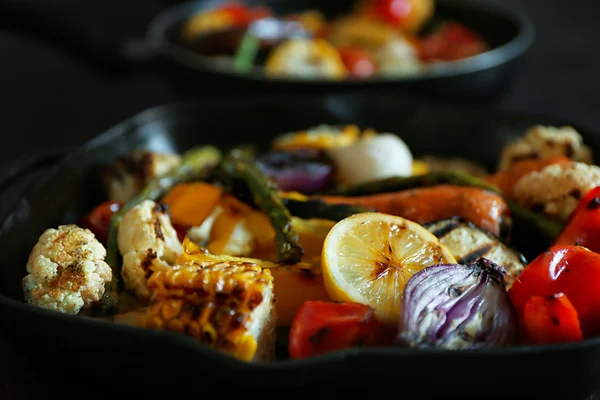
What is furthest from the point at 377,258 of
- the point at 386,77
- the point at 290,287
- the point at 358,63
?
the point at 358,63

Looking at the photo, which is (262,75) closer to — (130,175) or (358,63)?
(358,63)

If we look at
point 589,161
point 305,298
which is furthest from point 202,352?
point 589,161

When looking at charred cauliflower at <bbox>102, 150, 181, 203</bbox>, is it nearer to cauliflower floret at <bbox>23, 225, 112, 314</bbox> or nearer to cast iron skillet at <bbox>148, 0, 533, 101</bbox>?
cauliflower floret at <bbox>23, 225, 112, 314</bbox>

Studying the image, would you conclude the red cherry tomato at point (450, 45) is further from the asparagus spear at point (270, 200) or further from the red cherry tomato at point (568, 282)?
the red cherry tomato at point (568, 282)

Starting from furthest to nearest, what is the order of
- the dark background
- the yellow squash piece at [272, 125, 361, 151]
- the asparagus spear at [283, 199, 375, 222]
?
the dark background < the yellow squash piece at [272, 125, 361, 151] < the asparagus spear at [283, 199, 375, 222]

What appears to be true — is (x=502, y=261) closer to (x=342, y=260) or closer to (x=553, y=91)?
(x=342, y=260)

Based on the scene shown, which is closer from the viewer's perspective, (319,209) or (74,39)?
(319,209)

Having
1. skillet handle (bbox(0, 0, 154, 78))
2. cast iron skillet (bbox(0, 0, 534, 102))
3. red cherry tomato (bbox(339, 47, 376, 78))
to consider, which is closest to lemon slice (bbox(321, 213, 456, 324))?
cast iron skillet (bbox(0, 0, 534, 102))
